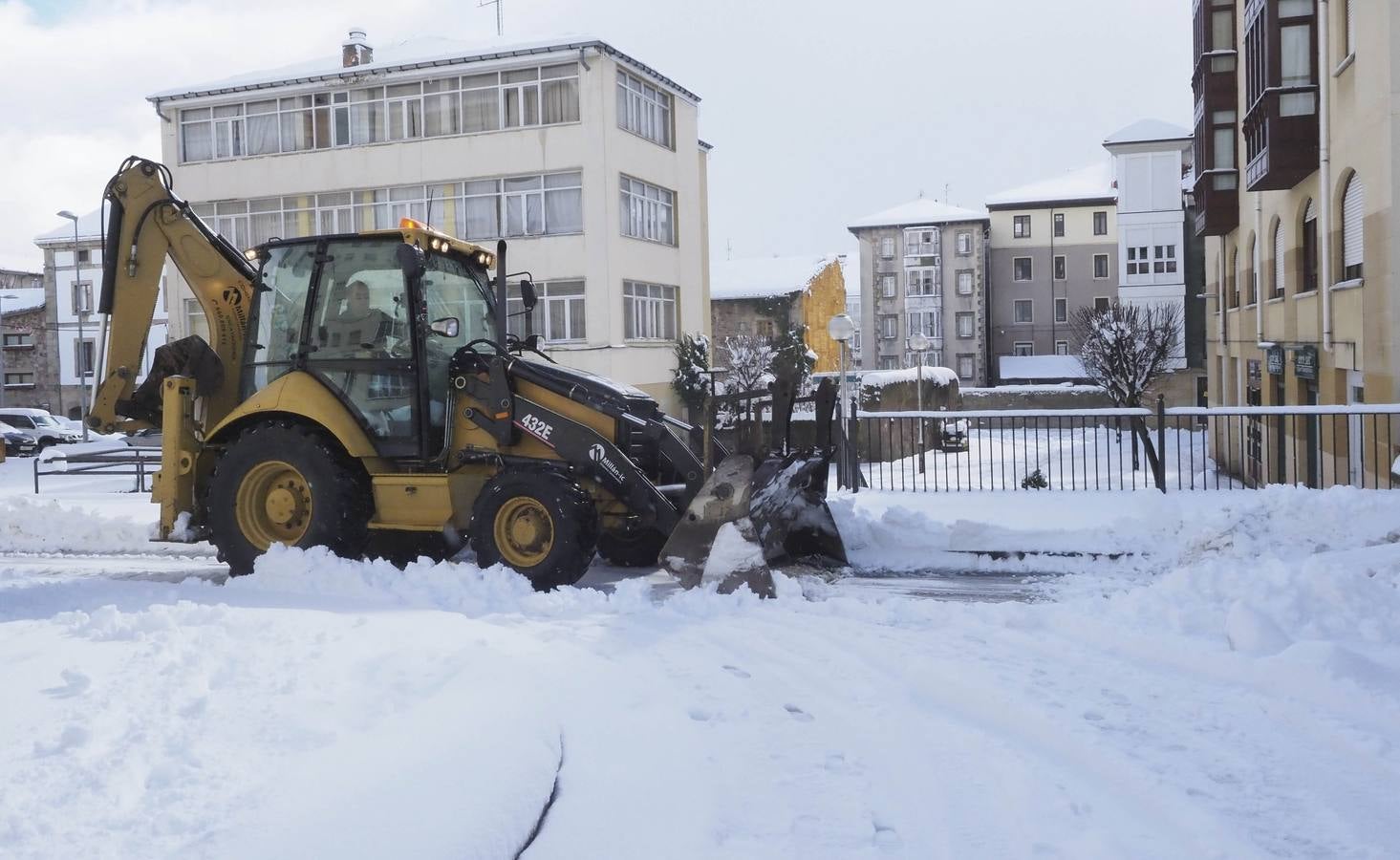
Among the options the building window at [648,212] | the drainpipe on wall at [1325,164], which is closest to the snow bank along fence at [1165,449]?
the drainpipe on wall at [1325,164]

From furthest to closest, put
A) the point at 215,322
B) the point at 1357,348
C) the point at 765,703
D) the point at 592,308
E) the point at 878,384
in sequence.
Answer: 1. the point at 878,384
2. the point at 592,308
3. the point at 1357,348
4. the point at 215,322
5. the point at 765,703

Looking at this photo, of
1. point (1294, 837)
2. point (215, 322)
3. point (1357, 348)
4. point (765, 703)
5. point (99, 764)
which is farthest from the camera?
point (1357, 348)

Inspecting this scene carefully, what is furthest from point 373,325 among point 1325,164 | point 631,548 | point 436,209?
point 436,209

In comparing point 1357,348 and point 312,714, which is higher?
point 1357,348

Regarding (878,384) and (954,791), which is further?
(878,384)

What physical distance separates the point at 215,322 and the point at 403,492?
248cm

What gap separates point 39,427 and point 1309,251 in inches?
1461

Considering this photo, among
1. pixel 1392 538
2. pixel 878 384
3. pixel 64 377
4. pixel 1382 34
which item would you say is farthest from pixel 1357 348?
pixel 64 377

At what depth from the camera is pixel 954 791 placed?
4.57 metres

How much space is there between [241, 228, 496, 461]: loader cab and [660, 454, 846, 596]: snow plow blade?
7.04 feet

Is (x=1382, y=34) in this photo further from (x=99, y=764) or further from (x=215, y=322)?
(x=99, y=764)

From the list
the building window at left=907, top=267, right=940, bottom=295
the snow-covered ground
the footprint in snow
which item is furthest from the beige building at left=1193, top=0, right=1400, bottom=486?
the building window at left=907, top=267, right=940, bottom=295

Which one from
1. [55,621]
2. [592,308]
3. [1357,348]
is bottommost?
[55,621]

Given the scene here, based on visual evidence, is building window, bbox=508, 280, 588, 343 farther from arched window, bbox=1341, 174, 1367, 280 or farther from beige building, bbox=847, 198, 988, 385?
beige building, bbox=847, 198, 988, 385
